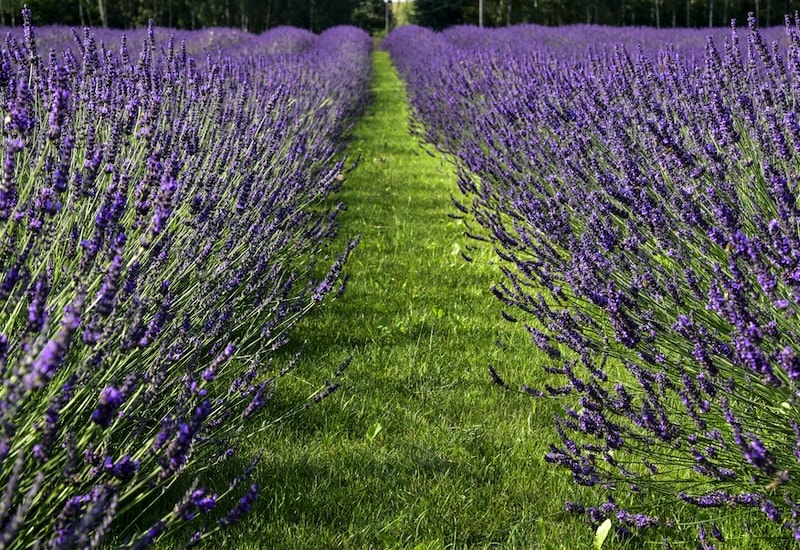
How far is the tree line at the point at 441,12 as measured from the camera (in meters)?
27.6

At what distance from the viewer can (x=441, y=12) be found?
3134 centimetres

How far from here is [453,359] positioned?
115 inches

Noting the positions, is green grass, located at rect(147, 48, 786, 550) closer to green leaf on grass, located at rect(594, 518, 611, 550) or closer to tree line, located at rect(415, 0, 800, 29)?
green leaf on grass, located at rect(594, 518, 611, 550)

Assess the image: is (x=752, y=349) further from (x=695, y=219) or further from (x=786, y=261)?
(x=695, y=219)

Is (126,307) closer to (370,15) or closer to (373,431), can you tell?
(373,431)

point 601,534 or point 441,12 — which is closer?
point 601,534

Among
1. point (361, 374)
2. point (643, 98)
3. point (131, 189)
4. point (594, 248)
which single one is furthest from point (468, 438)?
point (643, 98)

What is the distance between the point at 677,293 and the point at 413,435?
96 centimetres

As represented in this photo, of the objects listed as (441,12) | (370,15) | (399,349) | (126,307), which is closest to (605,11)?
(441,12)

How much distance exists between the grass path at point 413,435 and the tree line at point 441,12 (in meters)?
25.4

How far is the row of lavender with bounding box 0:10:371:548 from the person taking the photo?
3.61 feet

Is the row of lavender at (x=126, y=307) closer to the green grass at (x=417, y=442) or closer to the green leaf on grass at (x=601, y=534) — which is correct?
the green grass at (x=417, y=442)

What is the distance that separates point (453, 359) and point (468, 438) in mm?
662

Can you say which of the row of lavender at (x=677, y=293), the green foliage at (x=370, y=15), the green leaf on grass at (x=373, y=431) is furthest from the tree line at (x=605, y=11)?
the green leaf on grass at (x=373, y=431)
